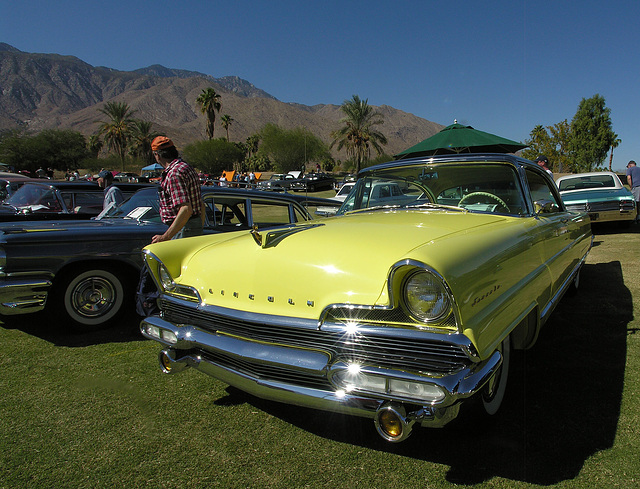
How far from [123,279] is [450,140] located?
6741 millimetres

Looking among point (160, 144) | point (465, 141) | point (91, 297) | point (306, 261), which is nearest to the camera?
point (306, 261)

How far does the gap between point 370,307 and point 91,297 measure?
10.1 feet

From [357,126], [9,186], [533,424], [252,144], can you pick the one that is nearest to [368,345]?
[533,424]

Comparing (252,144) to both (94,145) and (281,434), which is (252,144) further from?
(281,434)

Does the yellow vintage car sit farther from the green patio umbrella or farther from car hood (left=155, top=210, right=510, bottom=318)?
the green patio umbrella

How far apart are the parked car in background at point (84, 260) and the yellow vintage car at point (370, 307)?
2.96ft

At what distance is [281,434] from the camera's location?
217 cm

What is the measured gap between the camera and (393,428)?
5.22ft

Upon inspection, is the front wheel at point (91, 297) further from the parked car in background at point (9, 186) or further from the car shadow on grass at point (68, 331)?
the parked car in background at point (9, 186)

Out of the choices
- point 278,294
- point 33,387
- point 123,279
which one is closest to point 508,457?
point 278,294

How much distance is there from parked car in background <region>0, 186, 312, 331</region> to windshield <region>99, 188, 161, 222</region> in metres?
0.01

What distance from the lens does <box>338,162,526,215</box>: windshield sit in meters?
2.96

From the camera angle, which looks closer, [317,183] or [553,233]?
[553,233]

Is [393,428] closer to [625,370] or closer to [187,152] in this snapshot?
[625,370]
